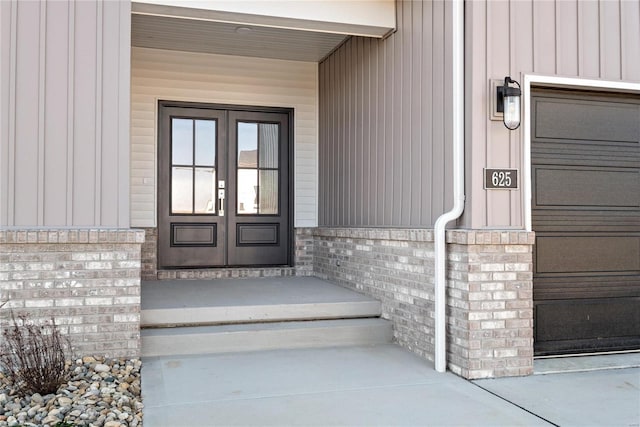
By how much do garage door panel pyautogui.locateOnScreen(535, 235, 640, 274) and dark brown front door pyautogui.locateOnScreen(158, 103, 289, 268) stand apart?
3.38 metres

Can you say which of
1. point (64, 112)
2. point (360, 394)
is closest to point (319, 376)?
point (360, 394)

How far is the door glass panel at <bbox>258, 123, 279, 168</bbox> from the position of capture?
22.3 ft

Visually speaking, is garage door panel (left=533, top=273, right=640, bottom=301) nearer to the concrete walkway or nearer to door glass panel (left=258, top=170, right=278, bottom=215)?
the concrete walkway

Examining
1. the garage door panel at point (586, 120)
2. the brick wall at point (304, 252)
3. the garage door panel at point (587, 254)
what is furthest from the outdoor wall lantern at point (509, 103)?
the brick wall at point (304, 252)

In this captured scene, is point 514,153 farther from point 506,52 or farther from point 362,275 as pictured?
point 362,275

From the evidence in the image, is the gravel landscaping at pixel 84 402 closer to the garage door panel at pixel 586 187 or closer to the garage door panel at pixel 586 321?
the garage door panel at pixel 586 321

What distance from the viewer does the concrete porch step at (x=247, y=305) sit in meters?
4.49

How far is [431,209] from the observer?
4230 mm

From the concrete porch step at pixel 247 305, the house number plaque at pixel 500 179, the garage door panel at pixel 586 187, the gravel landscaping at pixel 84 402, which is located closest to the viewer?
the gravel landscaping at pixel 84 402

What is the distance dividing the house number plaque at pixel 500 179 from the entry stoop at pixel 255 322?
4.96 ft

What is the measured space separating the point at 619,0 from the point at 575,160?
123 cm

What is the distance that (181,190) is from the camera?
257 inches

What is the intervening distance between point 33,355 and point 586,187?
3938 mm

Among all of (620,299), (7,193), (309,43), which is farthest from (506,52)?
(7,193)
